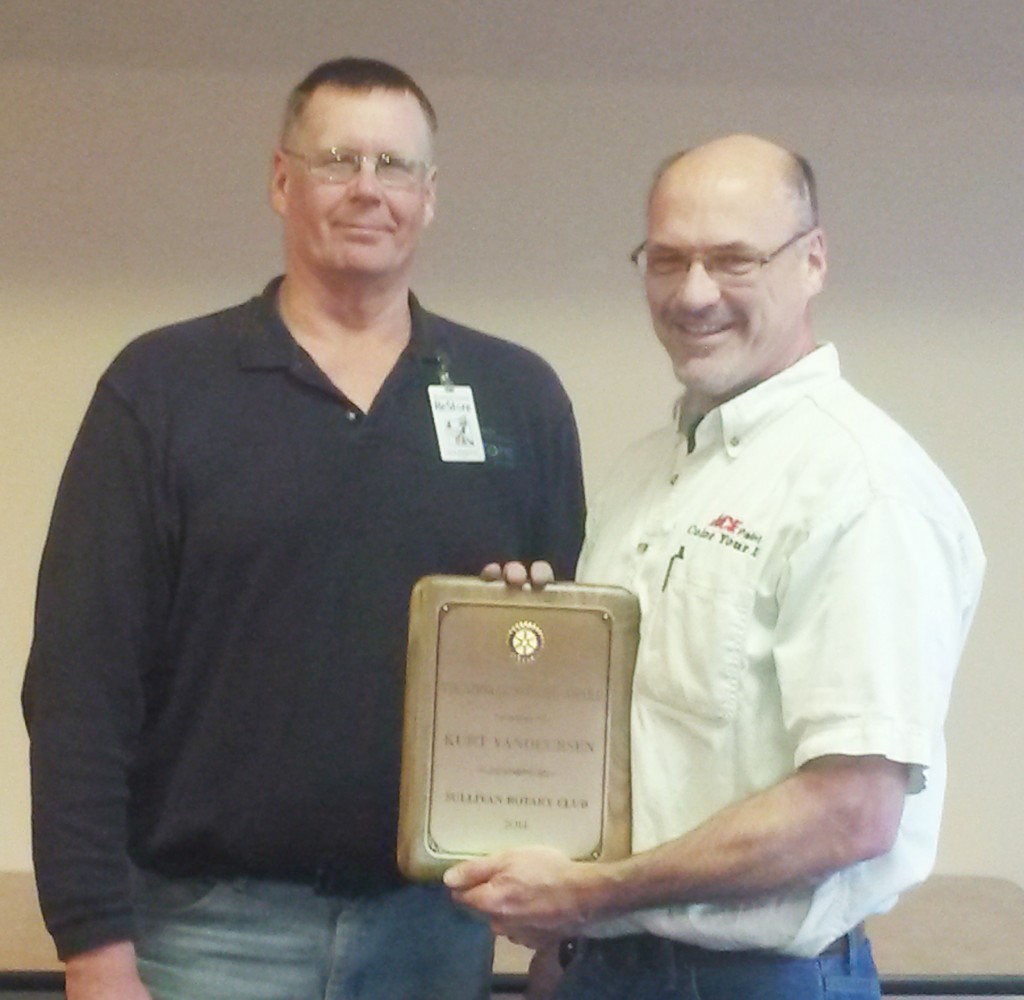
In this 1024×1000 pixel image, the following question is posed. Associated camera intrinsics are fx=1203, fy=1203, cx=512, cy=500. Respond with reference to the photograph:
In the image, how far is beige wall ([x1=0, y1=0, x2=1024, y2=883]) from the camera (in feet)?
8.01

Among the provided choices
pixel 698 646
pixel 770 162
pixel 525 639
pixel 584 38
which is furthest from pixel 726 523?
pixel 584 38

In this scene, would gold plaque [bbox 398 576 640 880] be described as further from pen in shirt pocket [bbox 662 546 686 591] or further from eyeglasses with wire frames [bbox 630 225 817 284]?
Answer: eyeglasses with wire frames [bbox 630 225 817 284]

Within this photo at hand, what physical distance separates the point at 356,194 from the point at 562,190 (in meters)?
1.02

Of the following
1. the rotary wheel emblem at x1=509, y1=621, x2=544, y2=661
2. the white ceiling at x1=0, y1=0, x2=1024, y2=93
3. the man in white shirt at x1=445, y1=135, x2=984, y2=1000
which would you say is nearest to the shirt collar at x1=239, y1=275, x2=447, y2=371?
the man in white shirt at x1=445, y1=135, x2=984, y2=1000

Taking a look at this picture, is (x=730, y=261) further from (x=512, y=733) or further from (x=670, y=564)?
(x=512, y=733)

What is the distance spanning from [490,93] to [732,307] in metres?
1.28

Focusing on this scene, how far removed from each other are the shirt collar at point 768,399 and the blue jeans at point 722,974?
560mm

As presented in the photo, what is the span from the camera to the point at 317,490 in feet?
4.95

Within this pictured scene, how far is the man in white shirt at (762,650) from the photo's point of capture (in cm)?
119

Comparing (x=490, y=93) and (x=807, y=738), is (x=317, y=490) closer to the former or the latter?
(x=807, y=738)

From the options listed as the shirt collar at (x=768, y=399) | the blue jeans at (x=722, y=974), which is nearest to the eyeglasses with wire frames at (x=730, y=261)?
the shirt collar at (x=768, y=399)

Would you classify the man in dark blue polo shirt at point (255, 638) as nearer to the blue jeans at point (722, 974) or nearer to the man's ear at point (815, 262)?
the blue jeans at point (722, 974)

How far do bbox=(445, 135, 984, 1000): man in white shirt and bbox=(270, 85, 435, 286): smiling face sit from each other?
0.34 meters

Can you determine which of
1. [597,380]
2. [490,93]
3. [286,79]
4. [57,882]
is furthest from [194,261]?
[57,882]
